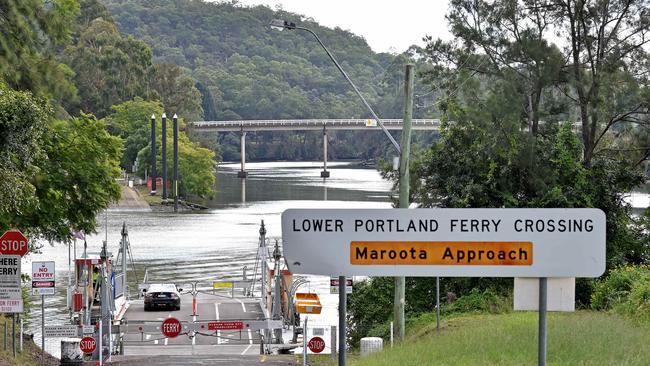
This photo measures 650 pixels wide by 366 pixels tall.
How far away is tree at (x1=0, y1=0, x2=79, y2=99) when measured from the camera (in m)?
20.9

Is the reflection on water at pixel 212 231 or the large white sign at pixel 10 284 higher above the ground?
the large white sign at pixel 10 284

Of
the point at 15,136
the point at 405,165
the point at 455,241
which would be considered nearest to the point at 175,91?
the point at 405,165

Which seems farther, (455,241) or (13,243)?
(13,243)

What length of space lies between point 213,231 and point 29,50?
59097 mm

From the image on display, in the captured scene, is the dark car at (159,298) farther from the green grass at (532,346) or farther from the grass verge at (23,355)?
the green grass at (532,346)

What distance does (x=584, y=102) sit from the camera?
37.0m

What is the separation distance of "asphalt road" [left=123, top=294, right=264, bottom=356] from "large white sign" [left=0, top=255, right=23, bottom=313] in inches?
383

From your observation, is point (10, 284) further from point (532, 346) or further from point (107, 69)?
point (107, 69)

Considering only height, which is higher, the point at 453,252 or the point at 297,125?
the point at 297,125

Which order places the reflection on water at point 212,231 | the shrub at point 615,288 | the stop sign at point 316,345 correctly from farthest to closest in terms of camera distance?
the reflection on water at point 212,231 → the shrub at point 615,288 → the stop sign at point 316,345

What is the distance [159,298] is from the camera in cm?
3853

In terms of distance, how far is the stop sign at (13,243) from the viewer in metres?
19.8

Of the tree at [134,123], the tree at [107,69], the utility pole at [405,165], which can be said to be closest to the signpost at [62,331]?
the utility pole at [405,165]

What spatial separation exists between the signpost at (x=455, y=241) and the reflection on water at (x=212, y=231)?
948 inches
